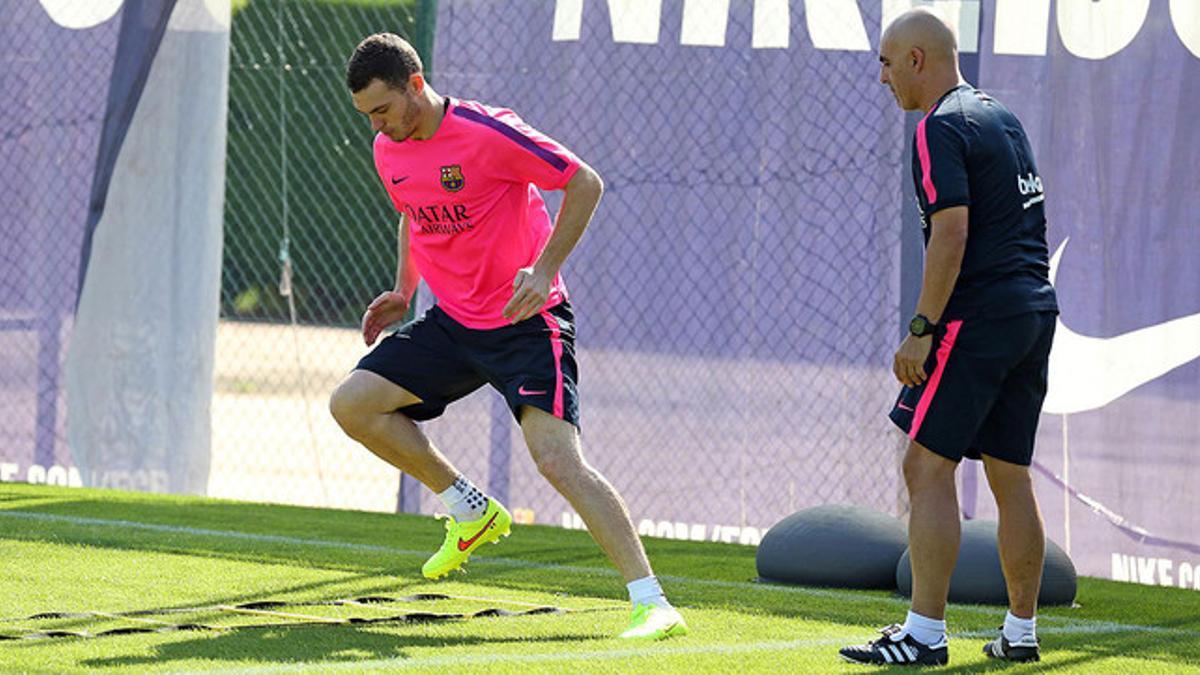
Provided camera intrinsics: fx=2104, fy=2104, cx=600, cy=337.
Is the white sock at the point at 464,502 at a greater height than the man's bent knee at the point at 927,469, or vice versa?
the man's bent knee at the point at 927,469

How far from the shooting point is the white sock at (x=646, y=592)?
20.1 ft

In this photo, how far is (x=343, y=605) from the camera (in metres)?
6.77

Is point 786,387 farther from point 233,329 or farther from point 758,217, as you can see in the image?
point 233,329

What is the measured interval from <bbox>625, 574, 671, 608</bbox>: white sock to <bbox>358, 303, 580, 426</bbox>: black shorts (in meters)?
0.55

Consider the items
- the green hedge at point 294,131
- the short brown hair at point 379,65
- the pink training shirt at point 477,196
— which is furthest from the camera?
the green hedge at point 294,131

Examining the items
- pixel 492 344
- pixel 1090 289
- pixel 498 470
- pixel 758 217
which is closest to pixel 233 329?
pixel 498 470

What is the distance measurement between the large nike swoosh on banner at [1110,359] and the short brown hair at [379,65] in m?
3.48

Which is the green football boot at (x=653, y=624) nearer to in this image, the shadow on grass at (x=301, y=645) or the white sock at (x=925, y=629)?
the shadow on grass at (x=301, y=645)

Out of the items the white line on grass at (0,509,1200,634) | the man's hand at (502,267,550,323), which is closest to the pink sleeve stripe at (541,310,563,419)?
the man's hand at (502,267,550,323)

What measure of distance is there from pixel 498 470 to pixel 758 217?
1762 millimetres

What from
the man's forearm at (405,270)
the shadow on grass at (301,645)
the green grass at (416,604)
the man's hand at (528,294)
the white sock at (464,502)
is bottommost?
the shadow on grass at (301,645)

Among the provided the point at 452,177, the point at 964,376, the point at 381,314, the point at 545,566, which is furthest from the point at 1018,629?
the point at 545,566

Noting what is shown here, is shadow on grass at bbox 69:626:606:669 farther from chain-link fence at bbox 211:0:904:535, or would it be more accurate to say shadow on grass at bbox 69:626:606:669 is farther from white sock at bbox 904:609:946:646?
chain-link fence at bbox 211:0:904:535

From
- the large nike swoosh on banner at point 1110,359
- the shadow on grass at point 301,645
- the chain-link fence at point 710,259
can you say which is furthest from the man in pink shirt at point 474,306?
the large nike swoosh on banner at point 1110,359
